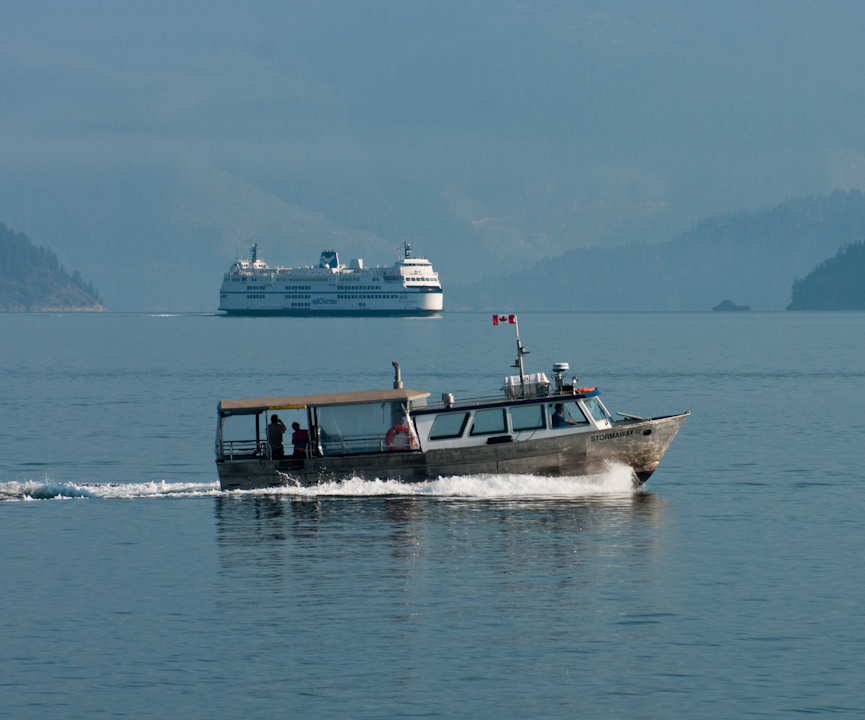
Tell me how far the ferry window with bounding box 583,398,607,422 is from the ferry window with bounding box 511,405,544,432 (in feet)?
4.45

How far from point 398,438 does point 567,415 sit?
4.98 meters

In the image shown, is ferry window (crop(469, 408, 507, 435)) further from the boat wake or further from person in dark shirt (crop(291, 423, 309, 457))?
person in dark shirt (crop(291, 423, 309, 457))

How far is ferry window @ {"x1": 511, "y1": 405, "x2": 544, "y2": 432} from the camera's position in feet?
119

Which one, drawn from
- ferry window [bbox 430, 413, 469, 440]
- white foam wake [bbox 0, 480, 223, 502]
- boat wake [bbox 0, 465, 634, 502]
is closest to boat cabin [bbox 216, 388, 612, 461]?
ferry window [bbox 430, 413, 469, 440]

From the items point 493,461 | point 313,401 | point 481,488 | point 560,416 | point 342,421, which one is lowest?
point 481,488

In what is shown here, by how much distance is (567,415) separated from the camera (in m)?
36.4

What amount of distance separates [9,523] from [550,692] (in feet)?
64.1

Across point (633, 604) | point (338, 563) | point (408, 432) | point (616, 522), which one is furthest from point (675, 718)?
point (408, 432)

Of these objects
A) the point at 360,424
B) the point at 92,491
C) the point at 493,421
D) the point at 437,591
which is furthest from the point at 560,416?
the point at 92,491

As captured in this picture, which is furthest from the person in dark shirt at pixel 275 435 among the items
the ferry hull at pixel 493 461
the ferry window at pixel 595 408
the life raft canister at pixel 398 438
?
the ferry window at pixel 595 408

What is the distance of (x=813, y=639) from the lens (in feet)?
72.0

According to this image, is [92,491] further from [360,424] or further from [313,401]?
[360,424]

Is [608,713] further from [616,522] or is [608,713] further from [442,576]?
[616,522]

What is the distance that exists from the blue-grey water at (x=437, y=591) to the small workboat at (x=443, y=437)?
62cm
